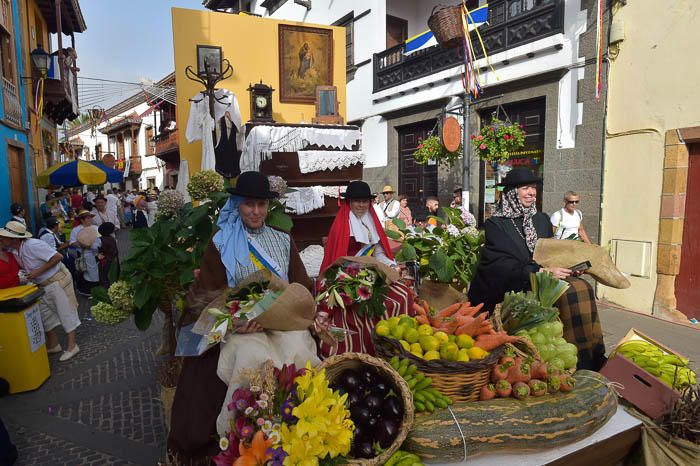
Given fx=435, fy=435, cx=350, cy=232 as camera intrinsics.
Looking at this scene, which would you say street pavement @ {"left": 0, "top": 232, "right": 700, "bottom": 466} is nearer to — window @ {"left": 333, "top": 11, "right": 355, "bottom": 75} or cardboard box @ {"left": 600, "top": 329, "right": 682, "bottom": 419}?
cardboard box @ {"left": 600, "top": 329, "right": 682, "bottom": 419}

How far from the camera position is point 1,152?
978 cm

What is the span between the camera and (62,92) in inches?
538

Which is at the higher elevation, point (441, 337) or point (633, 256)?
point (441, 337)

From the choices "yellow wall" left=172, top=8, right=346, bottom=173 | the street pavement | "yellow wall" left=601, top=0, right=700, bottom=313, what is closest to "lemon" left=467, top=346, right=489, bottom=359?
the street pavement

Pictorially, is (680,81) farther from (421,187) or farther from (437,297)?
(421,187)

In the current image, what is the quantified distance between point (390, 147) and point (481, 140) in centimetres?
455

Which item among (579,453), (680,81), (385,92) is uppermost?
(385,92)

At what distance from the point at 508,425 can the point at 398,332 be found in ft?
2.46

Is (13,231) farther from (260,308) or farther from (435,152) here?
(435,152)

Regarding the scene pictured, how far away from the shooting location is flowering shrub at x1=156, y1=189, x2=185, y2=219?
4176 millimetres

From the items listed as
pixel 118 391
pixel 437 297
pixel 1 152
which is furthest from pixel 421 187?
pixel 1 152

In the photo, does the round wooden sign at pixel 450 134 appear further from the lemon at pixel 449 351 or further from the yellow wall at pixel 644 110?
the lemon at pixel 449 351

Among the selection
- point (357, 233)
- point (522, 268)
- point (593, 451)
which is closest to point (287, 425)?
point (593, 451)

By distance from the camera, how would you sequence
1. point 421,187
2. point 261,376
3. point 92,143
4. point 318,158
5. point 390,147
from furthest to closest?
point 92,143 → point 390,147 → point 421,187 → point 318,158 → point 261,376
